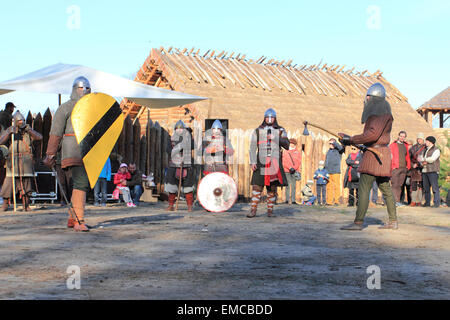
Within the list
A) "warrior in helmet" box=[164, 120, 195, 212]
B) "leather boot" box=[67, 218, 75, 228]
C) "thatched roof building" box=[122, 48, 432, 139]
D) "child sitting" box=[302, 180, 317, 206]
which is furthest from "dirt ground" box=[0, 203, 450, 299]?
"thatched roof building" box=[122, 48, 432, 139]

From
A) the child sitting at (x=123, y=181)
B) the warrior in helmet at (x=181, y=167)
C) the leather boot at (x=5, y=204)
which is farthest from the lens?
the child sitting at (x=123, y=181)

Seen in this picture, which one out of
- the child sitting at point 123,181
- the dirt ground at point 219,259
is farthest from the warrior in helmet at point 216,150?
the dirt ground at point 219,259

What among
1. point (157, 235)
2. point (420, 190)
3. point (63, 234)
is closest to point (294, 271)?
point (157, 235)

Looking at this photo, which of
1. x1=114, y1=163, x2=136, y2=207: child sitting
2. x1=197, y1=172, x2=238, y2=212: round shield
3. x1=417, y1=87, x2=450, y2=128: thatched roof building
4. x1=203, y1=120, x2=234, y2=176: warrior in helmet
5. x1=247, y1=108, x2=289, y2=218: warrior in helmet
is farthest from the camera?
x1=417, y1=87, x2=450, y2=128: thatched roof building

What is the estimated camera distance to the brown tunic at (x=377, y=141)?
7.66 meters

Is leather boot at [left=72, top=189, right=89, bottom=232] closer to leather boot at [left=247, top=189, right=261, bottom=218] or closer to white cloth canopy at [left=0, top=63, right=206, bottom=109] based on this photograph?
leather boot at [left=247, top=189, right=261, bottom=218]

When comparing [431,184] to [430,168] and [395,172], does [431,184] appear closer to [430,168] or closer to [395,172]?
[430,168]

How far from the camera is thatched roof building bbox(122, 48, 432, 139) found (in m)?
22.0

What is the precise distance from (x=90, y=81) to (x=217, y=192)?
138 inches

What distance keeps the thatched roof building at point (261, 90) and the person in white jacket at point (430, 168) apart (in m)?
7.52

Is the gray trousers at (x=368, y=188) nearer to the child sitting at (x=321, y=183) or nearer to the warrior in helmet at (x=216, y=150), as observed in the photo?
the warrior in helmet at (x=216, y=150)

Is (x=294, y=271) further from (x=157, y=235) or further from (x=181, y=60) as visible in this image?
(x=181, y=60)

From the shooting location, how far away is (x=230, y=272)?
15.5 feet

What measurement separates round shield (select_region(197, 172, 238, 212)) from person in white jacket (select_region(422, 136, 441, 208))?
544cm
